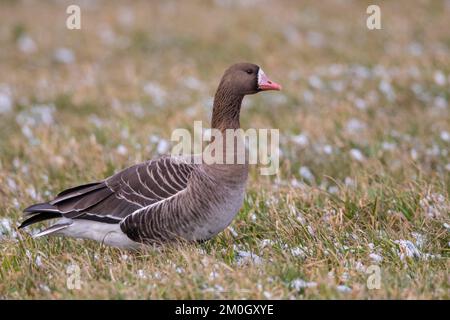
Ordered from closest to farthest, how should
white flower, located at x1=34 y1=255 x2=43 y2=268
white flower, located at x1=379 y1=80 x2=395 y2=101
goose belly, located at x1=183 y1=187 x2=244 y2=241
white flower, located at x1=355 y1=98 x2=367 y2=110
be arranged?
white flower, located at x1=34 y1=255 x2=43 y2=268 < goose belly, located at x1=183 y1=187 x2=244 y2=241 < white flower, located at x1=355 y1=98 x2=367 y2=110 < white flower, located at x1=379 y1=80 x2=395 y2=101

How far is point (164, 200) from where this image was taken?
5555mm

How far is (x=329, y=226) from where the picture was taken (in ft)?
19.1

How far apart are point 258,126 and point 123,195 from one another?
392cm

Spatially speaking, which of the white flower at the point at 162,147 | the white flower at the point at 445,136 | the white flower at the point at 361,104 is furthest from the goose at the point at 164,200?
the white flower at the point at 361,104

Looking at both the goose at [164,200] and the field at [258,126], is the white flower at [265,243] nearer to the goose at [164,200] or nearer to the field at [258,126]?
the field at [258,126]

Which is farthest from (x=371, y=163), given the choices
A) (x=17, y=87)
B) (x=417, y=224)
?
(x=17, y=87)

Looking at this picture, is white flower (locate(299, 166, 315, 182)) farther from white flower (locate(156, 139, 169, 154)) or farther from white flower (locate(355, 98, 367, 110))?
white flower (locate(355, 98, 367, 110))

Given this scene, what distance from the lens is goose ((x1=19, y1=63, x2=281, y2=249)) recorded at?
5.44 m

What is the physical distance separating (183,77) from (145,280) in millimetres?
7853

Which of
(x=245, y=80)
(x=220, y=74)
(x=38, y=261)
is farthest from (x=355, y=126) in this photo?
(x=38, y=261)

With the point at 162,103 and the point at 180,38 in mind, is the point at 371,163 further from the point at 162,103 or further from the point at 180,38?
the point at 180,38

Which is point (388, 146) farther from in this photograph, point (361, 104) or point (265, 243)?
point (265, 243)

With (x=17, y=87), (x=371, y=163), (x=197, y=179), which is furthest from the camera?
(x=17, y=87)

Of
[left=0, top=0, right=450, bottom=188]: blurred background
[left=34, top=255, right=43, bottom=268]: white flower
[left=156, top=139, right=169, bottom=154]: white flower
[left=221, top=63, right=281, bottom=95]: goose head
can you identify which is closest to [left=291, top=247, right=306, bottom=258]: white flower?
[left=221, top=63, right=281, bottom=95]: goose head
